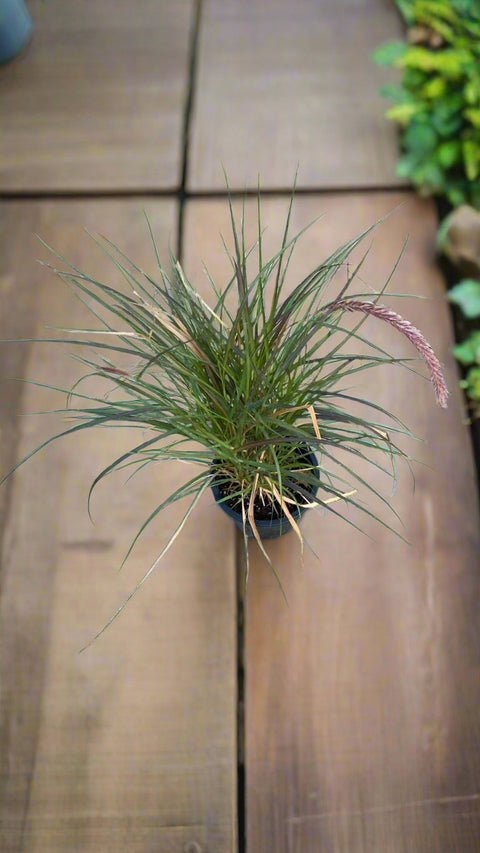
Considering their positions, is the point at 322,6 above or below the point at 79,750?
above

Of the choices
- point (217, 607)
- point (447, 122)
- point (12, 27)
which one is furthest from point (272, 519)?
point (12, 27)

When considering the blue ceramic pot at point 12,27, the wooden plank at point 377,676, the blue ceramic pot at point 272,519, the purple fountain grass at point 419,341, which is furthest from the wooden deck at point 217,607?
the purple fountain grass at point 419,341

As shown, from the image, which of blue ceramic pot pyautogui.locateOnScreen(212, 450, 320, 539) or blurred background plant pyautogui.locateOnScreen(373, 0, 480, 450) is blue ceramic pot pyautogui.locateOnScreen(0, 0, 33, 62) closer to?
blurred background plant pyautogui.locateOnScreen(373, 0, 480, 450)

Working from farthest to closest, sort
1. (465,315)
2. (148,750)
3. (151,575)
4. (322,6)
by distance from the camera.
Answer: (322,6)
(465,315)
(151,575)
(148,750)

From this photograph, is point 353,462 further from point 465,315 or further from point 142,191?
point 142,191

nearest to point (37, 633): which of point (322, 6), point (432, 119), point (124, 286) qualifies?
point (124, 286)

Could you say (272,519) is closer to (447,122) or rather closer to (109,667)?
(109,667)
